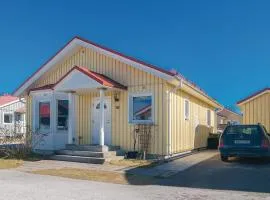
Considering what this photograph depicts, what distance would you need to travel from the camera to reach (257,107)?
783 inches

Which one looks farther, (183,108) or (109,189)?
(183,108)

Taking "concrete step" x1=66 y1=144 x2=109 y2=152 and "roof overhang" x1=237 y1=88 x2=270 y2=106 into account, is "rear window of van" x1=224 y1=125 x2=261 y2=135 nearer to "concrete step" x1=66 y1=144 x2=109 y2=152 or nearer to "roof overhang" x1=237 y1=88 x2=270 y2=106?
"concrete step" x1=66 y1=144 x2=109 y2=152

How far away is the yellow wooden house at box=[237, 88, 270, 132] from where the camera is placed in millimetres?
19562

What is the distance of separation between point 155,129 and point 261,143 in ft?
14.7

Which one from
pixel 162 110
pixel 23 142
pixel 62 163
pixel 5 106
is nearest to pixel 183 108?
pixel 162 110

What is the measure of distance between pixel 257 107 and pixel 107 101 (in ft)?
28.2

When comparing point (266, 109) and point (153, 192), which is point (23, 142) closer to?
point (153, 192)

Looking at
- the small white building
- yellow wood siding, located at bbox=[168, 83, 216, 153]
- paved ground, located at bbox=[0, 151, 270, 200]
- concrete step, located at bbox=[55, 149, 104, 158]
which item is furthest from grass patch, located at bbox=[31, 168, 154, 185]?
the small white building

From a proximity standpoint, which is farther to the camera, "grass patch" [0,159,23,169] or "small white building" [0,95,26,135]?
"small white building" [0,95,26,135]

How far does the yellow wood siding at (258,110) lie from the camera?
19594 mm

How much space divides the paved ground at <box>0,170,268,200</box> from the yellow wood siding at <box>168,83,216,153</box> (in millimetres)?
6663

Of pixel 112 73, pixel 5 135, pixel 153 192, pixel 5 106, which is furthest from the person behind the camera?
pixel 5 106

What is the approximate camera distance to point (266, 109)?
64.3ft

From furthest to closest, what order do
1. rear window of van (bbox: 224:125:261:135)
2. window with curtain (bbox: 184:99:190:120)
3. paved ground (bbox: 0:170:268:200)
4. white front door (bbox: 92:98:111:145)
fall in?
window with curtain (bbox: 184:99:190:120), white front door (bbox: 92:98:111:145), rear window of van (bbox: 224:125:261:135), paved ground (bbox: 0:170:268:200)
